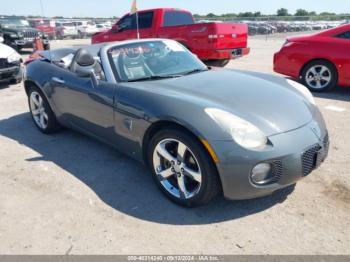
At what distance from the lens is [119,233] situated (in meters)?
2.55

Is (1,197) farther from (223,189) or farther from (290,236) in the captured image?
(290,236)

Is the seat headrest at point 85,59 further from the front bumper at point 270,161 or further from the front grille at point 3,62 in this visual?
the front grille at point 3,62

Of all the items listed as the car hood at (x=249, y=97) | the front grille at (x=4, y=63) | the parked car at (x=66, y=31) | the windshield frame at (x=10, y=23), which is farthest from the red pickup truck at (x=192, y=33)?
the parked car at (x=66, y=31)

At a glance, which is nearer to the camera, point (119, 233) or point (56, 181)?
point (119, 233)

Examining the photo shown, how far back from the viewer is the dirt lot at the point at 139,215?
239 centimetres

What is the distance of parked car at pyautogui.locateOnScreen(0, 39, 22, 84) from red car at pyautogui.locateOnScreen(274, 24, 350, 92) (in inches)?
257

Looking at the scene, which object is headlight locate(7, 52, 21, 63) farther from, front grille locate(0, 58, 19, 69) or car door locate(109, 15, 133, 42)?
car door locate(109, 15, 133, 42)

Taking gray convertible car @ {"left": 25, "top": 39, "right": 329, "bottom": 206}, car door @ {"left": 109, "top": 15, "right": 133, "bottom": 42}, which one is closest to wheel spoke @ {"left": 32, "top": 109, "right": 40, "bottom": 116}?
gray convertible car @ {"left": 25, "top": 39, "right": 329, "bottom": 206}

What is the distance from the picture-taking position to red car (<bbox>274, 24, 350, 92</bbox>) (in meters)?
6.30

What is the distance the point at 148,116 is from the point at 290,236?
5.04 feet

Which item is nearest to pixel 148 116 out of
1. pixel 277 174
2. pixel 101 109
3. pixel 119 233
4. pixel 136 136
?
pixel 136 136

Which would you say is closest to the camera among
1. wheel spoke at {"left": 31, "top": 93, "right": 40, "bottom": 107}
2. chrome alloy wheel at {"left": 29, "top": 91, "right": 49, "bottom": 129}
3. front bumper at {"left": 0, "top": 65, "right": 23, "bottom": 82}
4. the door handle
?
the door handle

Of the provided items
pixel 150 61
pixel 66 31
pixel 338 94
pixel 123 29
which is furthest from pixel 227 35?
pixel 66 31

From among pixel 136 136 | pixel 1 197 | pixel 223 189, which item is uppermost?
pixel 136 136
